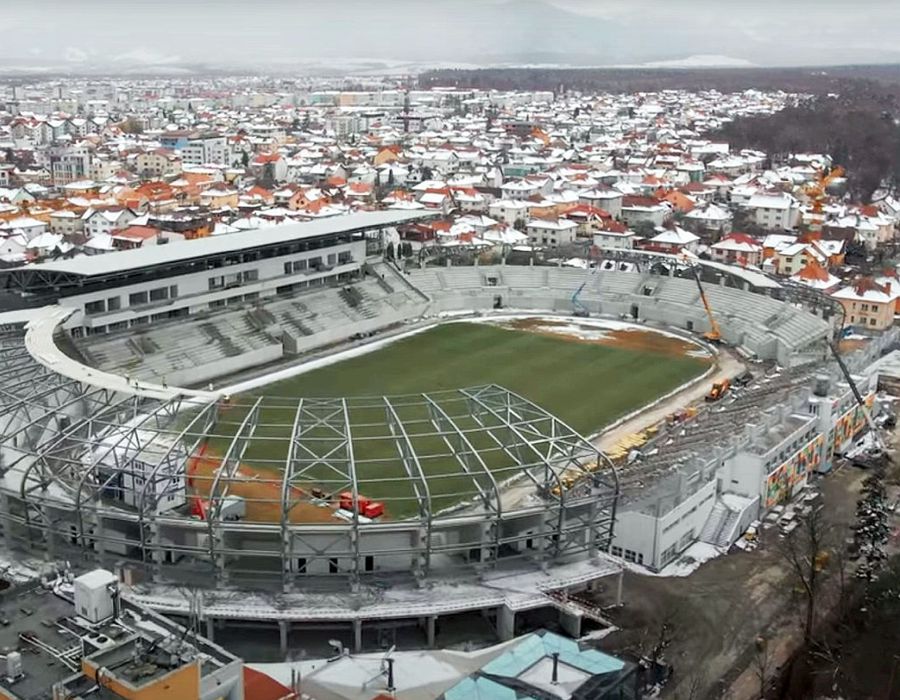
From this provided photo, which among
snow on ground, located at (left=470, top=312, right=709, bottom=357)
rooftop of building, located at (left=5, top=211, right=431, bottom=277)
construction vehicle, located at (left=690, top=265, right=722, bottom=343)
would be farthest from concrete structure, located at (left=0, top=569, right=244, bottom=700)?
construction vehicle, located at (left=690, top=265, right=722, bottom=343)

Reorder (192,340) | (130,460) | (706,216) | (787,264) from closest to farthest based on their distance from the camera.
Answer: (130,460), (192,340), (787,264), (706,216)

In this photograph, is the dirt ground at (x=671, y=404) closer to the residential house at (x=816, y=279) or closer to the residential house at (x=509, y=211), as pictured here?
the residential house at (x=816, y=279)

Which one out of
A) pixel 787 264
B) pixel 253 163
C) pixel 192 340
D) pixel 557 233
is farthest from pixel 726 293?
pixel 253 163

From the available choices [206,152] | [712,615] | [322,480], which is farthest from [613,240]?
[206,152]

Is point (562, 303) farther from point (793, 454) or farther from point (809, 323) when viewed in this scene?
point (793, 454)

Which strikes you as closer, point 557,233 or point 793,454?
point 793,454

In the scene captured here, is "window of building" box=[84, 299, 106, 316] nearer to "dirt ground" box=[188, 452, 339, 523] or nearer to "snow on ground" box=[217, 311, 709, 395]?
"snow on ground" box=[217, 311, 709, 395]

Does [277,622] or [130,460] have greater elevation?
[130,460]
